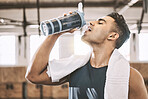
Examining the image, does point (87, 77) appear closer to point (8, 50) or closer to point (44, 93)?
point (44, 93)

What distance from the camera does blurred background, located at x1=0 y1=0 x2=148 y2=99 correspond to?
6.71 feet

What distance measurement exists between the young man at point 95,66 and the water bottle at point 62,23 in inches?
2.4

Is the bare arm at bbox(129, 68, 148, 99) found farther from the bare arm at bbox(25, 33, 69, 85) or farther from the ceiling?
the ceiling

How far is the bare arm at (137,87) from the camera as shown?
0.77 metres

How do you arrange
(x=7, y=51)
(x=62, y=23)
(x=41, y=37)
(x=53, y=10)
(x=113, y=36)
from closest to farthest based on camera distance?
(x=62, y=23)
(x=113, y=36)
(x=53, y=10)
(x=41, y=37)
(x=7, y=51)

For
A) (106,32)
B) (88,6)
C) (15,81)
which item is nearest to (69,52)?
(88,6)

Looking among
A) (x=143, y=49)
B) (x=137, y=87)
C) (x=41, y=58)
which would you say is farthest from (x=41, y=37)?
(x=137, y=87)

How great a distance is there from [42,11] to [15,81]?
1.12 metres

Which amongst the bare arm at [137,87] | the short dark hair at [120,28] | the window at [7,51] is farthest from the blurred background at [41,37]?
the bare arm at [137,87]

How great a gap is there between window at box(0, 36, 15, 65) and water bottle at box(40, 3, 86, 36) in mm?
1952

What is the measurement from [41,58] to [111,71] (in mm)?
308

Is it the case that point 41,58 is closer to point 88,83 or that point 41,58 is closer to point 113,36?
point 88,83

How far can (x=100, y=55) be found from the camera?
866mm

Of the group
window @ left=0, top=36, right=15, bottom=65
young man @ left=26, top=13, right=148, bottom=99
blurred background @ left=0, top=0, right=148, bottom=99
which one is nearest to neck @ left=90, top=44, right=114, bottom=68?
young man @ left=26, top=13, right=148, bottom=99
